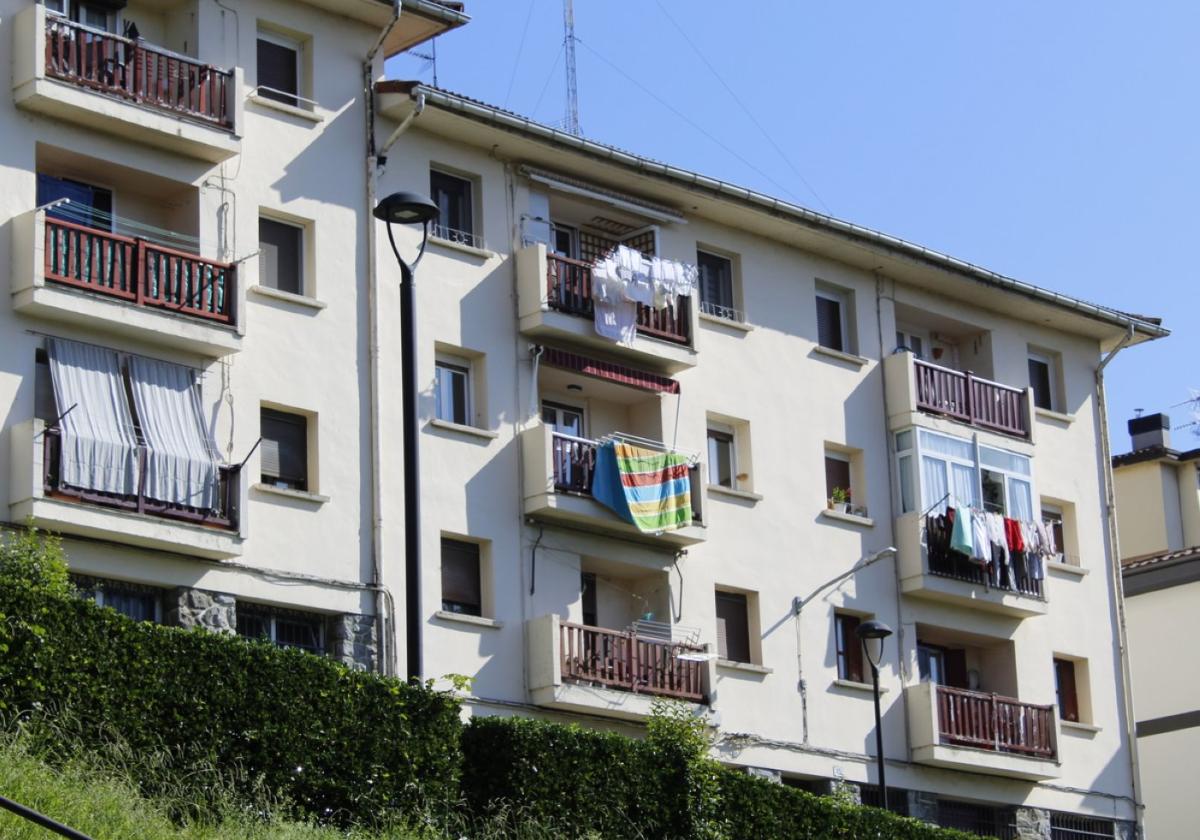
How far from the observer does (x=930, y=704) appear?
4156 centimetres

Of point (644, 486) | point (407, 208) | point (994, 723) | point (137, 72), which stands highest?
point (137, 72)

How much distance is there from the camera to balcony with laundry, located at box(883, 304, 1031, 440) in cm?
4344

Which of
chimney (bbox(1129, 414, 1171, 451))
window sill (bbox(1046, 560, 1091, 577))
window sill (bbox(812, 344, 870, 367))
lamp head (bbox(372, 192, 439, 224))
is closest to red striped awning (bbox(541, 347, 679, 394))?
window sill (bbox(812, 344, 870, 367))

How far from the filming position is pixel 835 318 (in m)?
43.8

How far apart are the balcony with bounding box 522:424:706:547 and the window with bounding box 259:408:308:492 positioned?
4019mm

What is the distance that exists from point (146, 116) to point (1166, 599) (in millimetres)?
27670

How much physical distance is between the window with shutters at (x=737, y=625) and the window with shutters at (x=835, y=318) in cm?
568

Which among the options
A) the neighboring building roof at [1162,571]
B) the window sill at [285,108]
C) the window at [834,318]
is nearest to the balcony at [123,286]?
the window sill at [285,108]

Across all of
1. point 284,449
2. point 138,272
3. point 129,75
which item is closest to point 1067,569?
point 284,449

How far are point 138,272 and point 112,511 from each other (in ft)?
11.2

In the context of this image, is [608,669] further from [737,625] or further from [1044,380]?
[1044,380]

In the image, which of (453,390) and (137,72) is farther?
(453,390)

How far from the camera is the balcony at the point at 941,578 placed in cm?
4231

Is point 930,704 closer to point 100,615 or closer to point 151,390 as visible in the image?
point 151,390
